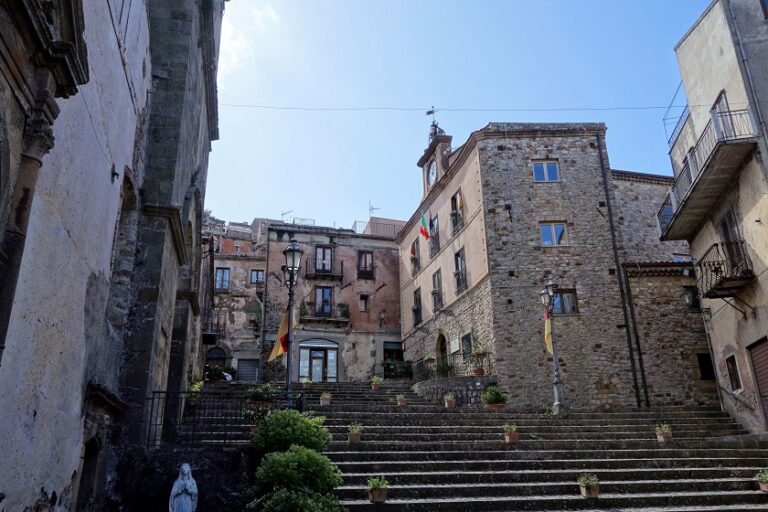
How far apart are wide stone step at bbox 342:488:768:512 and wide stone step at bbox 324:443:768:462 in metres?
1.70

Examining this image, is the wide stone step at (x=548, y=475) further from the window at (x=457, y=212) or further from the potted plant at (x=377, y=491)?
the window at (x=457, y=212)

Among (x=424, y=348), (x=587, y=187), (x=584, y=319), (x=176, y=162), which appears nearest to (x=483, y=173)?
(x=587, y=187)

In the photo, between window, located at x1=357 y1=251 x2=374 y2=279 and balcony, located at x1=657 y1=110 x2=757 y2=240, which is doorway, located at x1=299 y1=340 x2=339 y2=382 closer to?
window, located at x1=357 y1=251 x2=374 y2=279

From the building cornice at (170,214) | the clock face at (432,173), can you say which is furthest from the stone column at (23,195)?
the clock face at (432,173)

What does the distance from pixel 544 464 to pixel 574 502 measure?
5.41 ft

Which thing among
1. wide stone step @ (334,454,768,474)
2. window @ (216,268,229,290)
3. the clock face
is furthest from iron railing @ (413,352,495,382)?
window @ (216,268,229,290)

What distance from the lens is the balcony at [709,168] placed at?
13.9m

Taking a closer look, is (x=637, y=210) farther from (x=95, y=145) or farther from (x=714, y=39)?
(x=95, y=145)

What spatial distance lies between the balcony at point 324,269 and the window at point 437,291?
6.15 metres

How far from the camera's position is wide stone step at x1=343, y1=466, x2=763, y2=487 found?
1013 centimetres

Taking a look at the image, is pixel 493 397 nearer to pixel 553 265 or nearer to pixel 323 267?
pixel 553 265

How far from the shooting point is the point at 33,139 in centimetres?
471

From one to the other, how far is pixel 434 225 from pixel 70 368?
2183 centimetres

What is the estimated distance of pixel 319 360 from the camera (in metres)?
29.7
